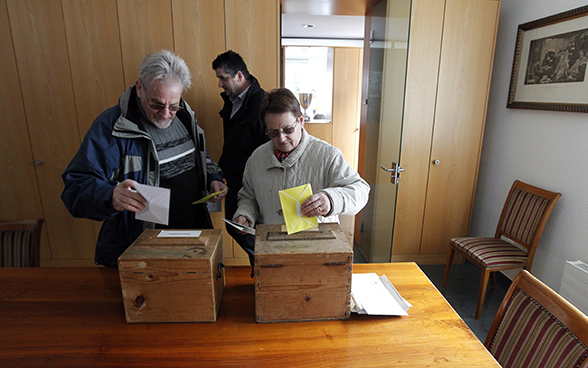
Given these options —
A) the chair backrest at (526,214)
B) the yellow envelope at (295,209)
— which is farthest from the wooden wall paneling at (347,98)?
the yellow envelope at (295,209)

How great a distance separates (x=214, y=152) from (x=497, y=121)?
235 cm

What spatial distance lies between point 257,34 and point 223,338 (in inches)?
82.0

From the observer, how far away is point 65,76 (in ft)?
7.88

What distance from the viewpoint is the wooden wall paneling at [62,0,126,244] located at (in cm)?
230

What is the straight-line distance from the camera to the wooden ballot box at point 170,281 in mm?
989

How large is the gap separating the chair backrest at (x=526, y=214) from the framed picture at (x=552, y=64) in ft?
1.88

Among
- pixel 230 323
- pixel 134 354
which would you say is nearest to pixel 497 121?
pixel 230 323

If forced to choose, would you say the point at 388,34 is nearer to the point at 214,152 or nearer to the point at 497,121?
the point at 497,121

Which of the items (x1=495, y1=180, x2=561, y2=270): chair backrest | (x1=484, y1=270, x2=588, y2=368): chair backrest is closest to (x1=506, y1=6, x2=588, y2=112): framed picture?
(x1=495, y1=180, x2=561, y2=270): chair backrest

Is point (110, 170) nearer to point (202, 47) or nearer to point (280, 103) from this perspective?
point (280, 103)

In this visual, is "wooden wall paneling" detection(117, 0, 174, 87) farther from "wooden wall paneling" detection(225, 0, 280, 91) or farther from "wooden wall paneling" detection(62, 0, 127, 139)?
"wooden wall paneling" detection(225, 0, 280, 91)

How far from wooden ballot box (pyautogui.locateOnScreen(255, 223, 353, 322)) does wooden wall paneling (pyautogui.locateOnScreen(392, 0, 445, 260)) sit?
1.95 metres

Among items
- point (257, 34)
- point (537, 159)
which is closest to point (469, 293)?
point (537, 159)

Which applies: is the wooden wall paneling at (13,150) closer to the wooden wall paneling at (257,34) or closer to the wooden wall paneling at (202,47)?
the wooden wall paneling at (202,47)
